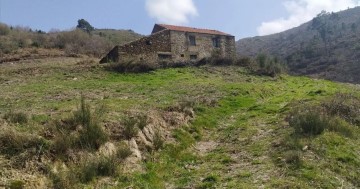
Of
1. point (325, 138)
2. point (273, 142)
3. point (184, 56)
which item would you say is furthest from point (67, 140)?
point (184, 56)

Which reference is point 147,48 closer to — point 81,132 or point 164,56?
point 164,56

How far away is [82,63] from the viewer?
2855cm

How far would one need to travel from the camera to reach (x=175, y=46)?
3538cm

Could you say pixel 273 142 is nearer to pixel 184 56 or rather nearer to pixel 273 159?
pixel 273 159

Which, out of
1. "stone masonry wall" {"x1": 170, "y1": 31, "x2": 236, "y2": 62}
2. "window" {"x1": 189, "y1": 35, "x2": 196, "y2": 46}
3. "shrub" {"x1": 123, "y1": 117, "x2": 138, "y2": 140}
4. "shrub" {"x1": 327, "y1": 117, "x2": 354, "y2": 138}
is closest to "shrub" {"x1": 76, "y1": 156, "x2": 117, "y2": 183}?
"shrub" {"x1": 123, "y1": 117, "x2": 138, "y2": 140}

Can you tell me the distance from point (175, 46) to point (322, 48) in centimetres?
6093

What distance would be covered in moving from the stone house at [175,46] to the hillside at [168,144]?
472 inches

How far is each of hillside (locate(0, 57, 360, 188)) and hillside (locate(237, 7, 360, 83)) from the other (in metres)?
50.4

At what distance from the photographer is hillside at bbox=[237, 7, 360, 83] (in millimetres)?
68644

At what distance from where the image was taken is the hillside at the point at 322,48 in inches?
2703

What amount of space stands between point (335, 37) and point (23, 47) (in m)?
78.1

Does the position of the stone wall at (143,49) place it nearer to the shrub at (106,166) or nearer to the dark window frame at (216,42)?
the dark window frame at (216,42)

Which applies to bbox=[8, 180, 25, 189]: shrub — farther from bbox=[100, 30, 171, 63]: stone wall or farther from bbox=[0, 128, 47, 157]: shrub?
bbox=[100, 30, 171, 63]: stone wall

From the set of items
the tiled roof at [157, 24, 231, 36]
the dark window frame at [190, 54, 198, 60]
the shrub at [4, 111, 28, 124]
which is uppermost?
the tiled roof at [157, 24, 231, 36]
